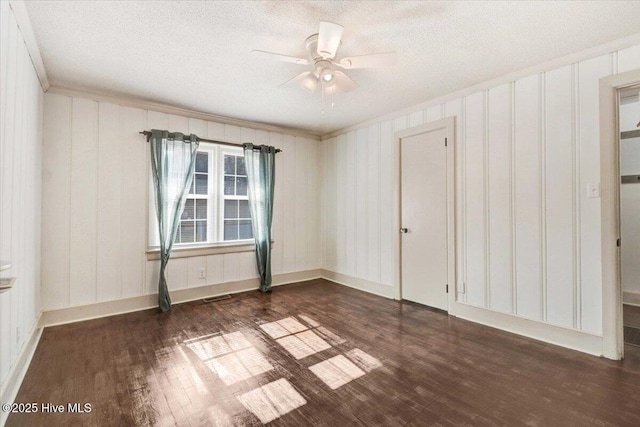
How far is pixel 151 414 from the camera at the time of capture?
179 cm

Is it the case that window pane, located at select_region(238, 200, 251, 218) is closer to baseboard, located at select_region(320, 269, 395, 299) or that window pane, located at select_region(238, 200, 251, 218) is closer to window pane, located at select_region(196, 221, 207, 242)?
window pane, located at select_region(196, 221, 207, 242)

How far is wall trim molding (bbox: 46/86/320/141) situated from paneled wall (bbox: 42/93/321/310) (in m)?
0.06

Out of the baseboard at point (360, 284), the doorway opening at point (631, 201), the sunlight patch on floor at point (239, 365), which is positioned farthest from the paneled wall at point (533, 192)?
the sunlight patch on floor at point (239, 365)

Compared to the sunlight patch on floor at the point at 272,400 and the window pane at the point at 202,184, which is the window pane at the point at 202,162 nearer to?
the window pane at the point at 202,184

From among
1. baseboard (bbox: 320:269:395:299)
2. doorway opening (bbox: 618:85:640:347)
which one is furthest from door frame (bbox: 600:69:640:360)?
baseboard (bbox: 320:269:395:299)

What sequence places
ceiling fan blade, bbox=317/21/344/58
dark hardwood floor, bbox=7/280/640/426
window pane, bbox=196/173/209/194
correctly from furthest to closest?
1. window pane, bbox=196/173/209/194
2. ceiling fan blade, bbox=317/21/344/58
3. dark hardwood floor, bbox=7/280/640/426

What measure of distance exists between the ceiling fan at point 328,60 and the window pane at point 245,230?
2.52m

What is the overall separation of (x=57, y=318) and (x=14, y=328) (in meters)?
1.27

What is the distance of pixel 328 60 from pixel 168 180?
2.60 metres

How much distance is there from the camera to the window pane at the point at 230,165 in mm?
4469

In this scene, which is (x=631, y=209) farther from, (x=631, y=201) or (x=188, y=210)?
(x=188, y=210)

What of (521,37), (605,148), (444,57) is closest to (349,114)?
(444,57)

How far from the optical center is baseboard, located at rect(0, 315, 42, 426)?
70.9 inches

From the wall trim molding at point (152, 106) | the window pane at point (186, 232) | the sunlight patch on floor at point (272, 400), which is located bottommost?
the sunlight patch on floor at point (272, 400)
